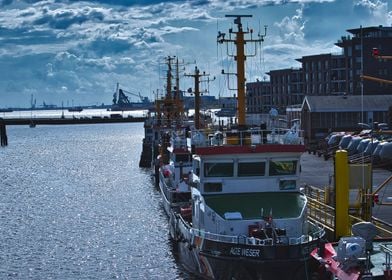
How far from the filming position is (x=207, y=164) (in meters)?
30.5

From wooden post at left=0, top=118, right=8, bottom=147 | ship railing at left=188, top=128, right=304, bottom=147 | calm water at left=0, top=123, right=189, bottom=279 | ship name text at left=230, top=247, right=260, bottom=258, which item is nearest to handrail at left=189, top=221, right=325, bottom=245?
ship name text at left=230, top=247, right=260, bottom=258

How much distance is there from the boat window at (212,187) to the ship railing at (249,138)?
2001mm

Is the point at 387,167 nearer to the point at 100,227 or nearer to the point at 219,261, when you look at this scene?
the point at 100,227

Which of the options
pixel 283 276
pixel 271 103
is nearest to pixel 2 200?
pixel 283 276

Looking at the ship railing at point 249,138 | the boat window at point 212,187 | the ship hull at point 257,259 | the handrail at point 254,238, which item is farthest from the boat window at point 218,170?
the ship hull at point 257,259

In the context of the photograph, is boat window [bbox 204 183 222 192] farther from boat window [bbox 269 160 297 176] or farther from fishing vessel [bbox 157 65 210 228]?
fishing vessel [bbox 157 65 210 228]

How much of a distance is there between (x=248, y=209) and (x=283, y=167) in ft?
9.29

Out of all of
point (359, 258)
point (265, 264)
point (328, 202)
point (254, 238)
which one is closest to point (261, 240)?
point (254, 238)

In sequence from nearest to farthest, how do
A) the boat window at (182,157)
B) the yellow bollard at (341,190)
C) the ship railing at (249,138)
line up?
the yellow bollard at (341,190), the ship railing at (249,138), the boat window at (182,157)

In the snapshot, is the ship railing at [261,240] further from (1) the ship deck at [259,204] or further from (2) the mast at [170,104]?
(2) the mast at [170,104]

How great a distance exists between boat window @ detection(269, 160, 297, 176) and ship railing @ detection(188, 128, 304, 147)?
35.6 inches

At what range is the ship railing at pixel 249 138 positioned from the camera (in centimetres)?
3102

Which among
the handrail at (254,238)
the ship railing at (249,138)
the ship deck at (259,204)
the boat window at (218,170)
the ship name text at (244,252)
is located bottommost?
the ship name text at (244,252)

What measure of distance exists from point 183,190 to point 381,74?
3384 inches
